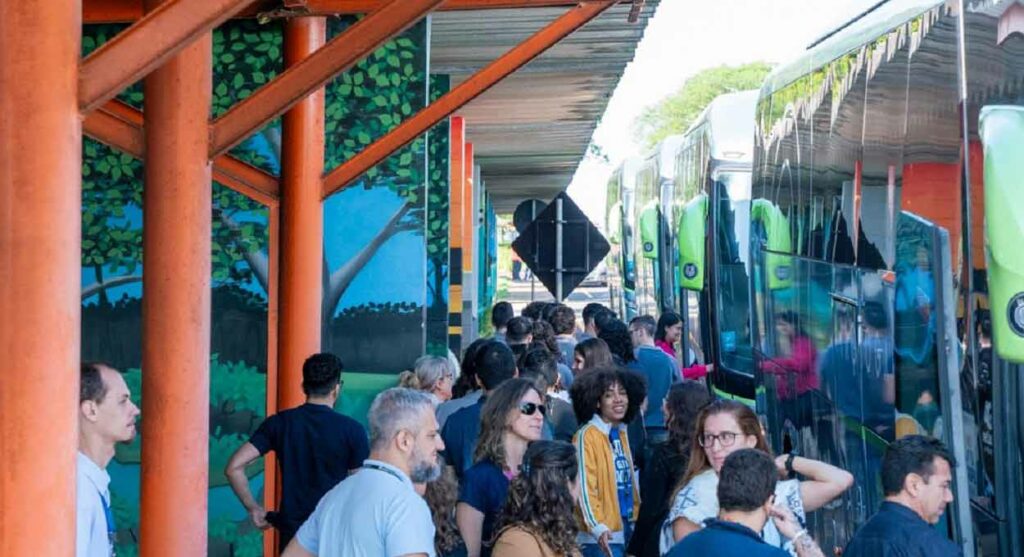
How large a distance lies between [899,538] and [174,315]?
10.9 ft

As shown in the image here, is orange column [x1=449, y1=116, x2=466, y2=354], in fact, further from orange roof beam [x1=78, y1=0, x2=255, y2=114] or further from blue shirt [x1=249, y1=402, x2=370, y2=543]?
orange roof beam [x1=78, y1=0, x2=255, y2=114]

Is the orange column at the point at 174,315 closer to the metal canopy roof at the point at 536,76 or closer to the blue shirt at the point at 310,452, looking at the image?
the blue shirt at the point at 310,452

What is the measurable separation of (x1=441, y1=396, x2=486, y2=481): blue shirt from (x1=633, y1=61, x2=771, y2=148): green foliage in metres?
114

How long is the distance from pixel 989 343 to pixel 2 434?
319cm

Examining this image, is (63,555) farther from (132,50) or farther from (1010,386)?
(1010,386)

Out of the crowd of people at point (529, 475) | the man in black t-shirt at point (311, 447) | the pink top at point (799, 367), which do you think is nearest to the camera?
the crowd of people at point (529, 475)

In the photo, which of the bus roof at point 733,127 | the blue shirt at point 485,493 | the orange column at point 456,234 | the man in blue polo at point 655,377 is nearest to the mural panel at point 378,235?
the man in blue polo at point 655,377

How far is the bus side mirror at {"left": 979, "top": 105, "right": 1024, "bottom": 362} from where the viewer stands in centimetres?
557

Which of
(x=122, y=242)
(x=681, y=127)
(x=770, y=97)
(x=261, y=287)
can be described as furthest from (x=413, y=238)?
(x=681, y=127)

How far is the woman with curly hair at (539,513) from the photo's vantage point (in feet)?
19.9

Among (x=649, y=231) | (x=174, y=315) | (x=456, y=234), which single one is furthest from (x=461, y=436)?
(x=649, y=231)

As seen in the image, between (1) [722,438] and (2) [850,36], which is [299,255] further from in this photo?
(1) [722,438]

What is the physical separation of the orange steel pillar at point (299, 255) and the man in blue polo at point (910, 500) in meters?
5.18

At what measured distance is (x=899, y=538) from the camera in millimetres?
5812
